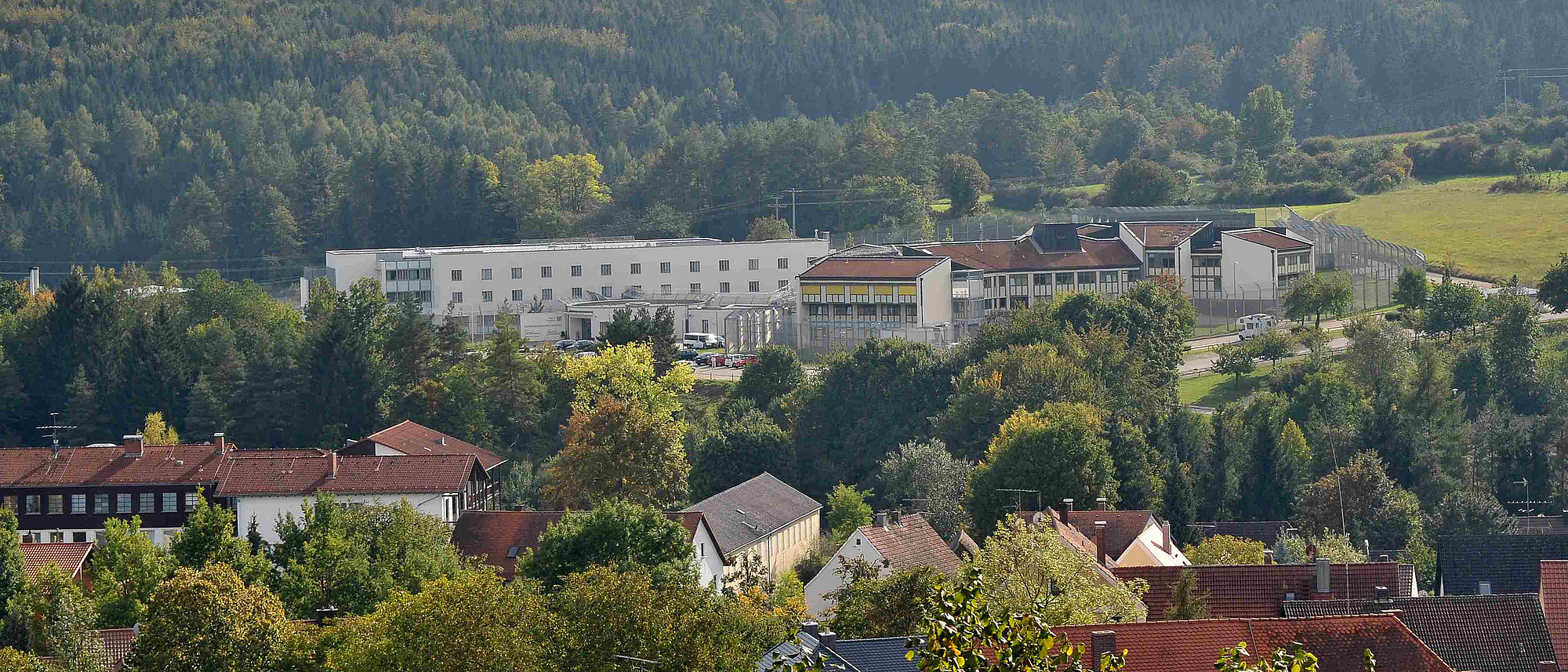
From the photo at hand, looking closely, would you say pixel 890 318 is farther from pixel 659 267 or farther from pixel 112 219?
pixel 112 219

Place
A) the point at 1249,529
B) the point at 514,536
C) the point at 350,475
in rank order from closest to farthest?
the point at 514,536 → the point at 1249,529 → the point at 350,475

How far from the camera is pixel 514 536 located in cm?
5872

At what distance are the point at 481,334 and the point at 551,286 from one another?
5013mm

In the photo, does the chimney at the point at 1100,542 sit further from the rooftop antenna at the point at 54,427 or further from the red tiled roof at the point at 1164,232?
the rooftop antenna at the point at 54,427

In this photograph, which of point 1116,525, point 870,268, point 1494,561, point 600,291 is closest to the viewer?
point 1494,561

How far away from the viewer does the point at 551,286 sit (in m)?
111

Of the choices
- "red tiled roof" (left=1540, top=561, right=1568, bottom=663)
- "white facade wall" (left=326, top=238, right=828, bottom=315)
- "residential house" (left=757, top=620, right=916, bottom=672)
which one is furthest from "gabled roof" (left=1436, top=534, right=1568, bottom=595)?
"white facade wall" (left=326, top=238, right=828, bottom=315)

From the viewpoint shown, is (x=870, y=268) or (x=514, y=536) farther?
(x=870, y=268)

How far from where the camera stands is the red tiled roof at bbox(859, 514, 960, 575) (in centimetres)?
5122

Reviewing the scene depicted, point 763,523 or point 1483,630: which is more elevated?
point 1483,630

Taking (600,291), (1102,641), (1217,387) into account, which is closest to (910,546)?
(1102,641)

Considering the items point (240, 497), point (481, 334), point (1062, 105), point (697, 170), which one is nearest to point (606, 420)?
point (240, 497)

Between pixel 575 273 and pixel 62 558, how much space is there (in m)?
57.9

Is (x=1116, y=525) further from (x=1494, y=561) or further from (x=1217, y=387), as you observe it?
(x=1217, y=387)
